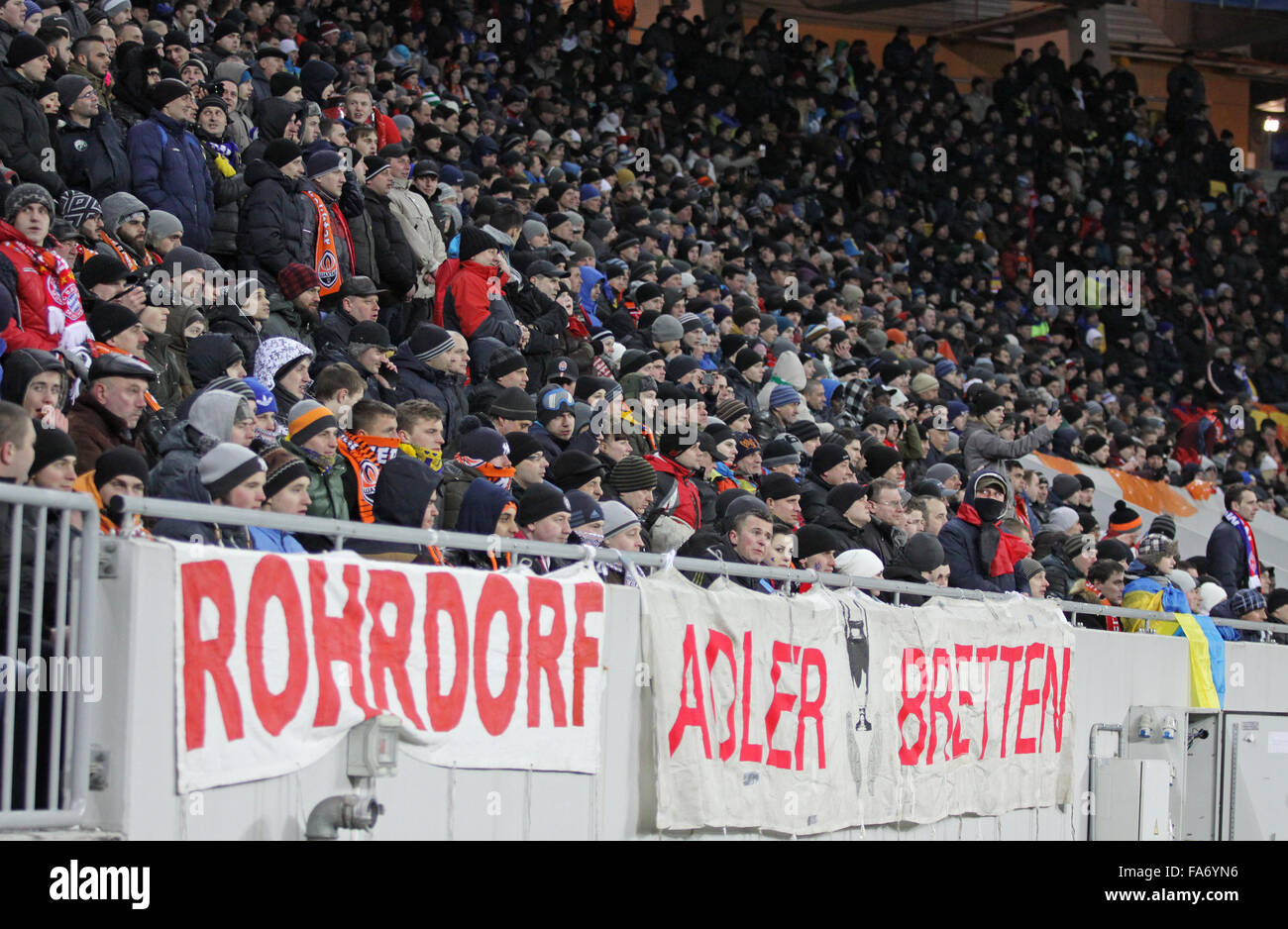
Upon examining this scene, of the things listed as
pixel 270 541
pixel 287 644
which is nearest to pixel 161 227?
pixel 270 541

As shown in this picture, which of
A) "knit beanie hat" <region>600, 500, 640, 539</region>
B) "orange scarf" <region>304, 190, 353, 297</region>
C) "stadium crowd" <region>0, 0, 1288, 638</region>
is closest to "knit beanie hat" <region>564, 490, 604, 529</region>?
"stadium crowd" <region>0, 0, 1288, 638</region>

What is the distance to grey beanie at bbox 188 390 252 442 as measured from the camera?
627 cm

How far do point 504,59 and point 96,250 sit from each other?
12636mm

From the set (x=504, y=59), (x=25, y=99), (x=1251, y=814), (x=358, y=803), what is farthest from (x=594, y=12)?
(x=358, y=803)

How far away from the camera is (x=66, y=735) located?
434 cm

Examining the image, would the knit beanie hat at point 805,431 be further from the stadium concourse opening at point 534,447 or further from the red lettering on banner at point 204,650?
the red lettering on banner at point 204,650

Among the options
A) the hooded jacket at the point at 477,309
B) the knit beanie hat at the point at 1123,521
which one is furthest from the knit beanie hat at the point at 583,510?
the knit beanie hat at the point at 1123,521

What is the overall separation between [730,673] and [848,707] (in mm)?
942

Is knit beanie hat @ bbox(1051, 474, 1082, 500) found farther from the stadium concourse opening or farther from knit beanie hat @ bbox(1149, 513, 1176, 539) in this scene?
knit beanie hat @ bbox(1149, 513, 1176, 539)

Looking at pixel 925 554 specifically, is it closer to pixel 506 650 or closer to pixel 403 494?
pixel 403 494

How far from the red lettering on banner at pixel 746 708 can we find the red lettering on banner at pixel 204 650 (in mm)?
2515

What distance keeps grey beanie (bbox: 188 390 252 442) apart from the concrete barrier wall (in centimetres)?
157

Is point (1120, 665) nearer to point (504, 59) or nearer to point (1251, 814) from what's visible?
point (1251, 814)

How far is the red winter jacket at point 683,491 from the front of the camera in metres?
9.50
